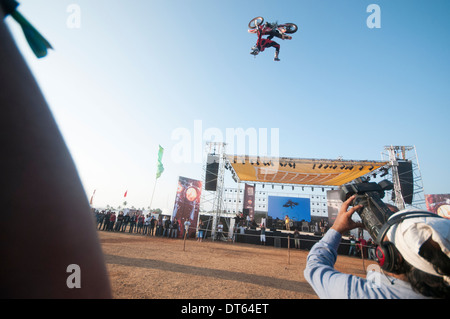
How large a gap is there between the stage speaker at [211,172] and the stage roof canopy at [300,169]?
1366 mm

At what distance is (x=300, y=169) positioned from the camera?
15906mm

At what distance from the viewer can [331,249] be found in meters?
1.50

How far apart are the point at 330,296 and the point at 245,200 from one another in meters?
20.4

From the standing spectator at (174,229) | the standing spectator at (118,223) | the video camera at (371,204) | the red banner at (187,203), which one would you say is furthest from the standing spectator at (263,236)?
the video camera at (371,204)

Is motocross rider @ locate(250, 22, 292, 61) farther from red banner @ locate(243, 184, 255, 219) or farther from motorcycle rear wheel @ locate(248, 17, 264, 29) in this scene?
red banner @ locate(243, 184, 255, 219)

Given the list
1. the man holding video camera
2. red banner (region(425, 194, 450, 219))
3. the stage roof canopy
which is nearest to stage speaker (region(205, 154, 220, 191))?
the stage roof canopy

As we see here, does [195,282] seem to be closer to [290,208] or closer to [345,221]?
[345,221]

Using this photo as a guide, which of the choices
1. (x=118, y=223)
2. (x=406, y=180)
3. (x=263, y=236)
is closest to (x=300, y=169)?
(x=263, y=236)

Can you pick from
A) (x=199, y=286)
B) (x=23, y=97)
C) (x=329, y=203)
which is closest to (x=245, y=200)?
(x=329, y=203)

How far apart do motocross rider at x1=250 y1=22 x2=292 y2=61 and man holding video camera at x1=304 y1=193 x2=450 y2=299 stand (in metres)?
8.55

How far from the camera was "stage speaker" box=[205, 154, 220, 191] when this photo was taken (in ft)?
55.6

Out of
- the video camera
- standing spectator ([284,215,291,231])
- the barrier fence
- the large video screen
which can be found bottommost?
the barrier fence
